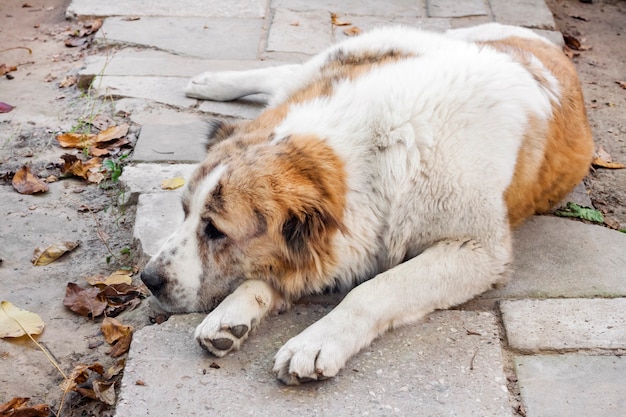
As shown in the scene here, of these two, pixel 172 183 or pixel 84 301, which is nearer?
pixel 84 301

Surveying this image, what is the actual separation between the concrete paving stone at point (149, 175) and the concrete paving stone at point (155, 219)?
9 cm

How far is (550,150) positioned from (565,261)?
1.60 ft

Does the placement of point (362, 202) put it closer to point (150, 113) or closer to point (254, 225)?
point (254, 225)

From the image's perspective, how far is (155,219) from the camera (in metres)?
3.84

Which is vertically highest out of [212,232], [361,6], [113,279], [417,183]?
[417,183]

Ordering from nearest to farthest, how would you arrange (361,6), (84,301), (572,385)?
(572,385), (84,301), (361,6)

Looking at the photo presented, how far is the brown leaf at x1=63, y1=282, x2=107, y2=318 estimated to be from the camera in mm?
3327

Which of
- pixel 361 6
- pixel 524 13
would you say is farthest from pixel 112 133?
pixel 524 13

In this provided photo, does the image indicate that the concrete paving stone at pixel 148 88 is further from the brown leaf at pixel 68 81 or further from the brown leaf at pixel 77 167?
the brown leaf at pixel 77 167

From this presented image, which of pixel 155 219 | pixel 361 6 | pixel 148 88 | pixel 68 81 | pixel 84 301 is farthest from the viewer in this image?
pixel 361 6

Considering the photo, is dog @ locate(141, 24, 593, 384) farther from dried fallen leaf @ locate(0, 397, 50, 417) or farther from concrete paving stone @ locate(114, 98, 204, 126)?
concrete paving stone @ locate(114, 98, 204, 126)

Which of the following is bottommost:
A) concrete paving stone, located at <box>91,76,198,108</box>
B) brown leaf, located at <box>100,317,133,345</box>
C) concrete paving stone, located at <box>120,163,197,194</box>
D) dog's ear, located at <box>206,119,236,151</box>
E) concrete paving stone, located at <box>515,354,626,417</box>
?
concrete paving stone, located at <box>91,76,198,108</box>

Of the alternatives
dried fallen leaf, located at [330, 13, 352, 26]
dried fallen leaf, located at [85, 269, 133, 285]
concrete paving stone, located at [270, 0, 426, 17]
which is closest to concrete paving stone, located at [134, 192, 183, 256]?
dried fallen leaf, located at [85, 269, 133, 285]

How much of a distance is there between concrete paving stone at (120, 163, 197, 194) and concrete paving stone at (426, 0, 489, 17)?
306 centimetres
